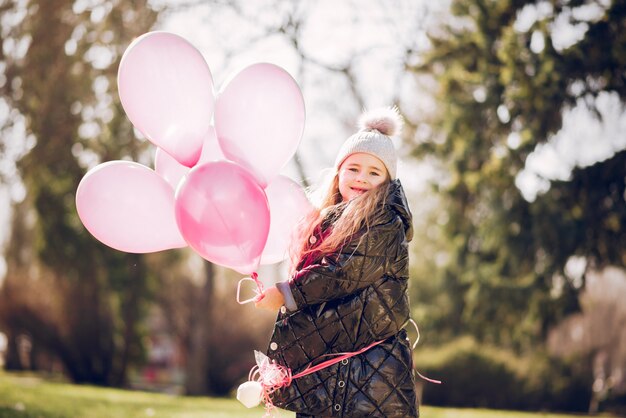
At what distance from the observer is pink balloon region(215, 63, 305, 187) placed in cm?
292

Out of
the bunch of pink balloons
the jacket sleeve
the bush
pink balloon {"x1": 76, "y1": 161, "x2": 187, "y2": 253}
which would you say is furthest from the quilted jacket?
the bush

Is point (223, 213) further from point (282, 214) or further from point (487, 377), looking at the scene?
point (487, 377)

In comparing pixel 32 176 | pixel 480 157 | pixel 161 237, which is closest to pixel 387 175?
pixel 161 237

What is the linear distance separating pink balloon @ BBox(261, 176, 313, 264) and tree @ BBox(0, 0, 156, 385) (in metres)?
6.94

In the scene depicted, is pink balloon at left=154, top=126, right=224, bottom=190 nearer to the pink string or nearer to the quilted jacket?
the quilted jacket

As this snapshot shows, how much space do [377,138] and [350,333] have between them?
0.82 m

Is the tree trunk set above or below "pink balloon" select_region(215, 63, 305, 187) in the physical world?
below

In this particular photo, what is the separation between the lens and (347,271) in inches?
98.3

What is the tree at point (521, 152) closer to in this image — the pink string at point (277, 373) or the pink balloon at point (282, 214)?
the pink balloon at point (282, 214)

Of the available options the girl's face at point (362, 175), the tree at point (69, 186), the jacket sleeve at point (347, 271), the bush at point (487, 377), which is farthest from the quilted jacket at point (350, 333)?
the bush at point (487, 377)

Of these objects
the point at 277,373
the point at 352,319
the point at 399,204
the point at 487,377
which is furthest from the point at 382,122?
the point at 487,377

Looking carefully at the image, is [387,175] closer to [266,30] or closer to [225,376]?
[266,30]

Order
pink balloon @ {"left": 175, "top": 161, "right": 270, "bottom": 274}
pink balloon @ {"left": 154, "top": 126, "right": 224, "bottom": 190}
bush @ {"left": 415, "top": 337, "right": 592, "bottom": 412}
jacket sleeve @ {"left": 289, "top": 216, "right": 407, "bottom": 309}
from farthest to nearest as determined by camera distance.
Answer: bush @ {"left": 415, "top": 337, "right": 592, "bottom": 412} < pink balloon @ {"left": 154, "top": 126, "right": 224, "bottom": 190} < pink balloon @ {"left": 175, "top": 161, "right": 270, "bottom": 274} < jacket sleeve @ {"left": 289, "top": 216, "right": 407, "bottom": 309}

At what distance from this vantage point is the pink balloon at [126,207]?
2957mm
